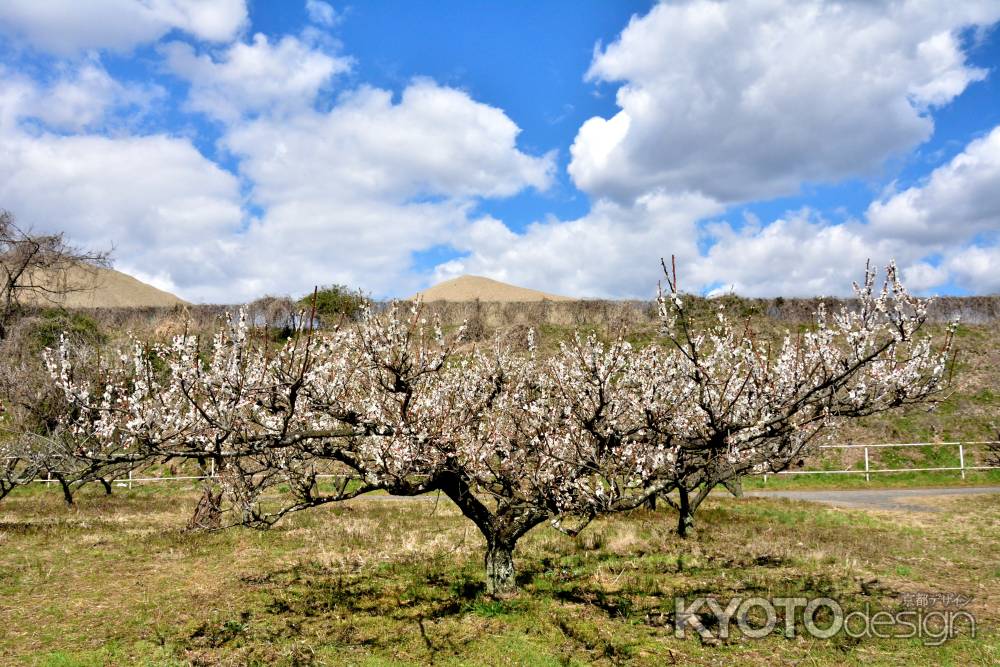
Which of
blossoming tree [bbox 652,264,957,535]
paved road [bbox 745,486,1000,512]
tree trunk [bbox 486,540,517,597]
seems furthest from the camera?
paved road [bbox 745,486,1000,512]

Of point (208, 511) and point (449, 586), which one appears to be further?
point (208, 511)

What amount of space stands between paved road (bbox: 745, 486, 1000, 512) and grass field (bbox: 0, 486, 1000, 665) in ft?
5.36

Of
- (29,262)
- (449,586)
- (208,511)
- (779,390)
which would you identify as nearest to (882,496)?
(779,390)

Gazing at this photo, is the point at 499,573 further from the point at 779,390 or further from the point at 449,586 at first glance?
Result: the point at 779,390

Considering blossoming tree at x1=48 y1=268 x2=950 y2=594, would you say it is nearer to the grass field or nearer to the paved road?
the grass field

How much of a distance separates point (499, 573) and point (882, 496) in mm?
19004

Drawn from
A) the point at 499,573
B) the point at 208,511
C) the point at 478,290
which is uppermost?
the point at 478,290

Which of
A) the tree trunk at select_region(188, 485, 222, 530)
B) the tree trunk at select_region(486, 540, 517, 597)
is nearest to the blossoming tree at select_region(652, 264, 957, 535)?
the tree trunk at select_region(486, 540, 517, 597)

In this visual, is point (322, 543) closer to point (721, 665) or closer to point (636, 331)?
point (721, 665)

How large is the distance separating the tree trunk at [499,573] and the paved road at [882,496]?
14.8m

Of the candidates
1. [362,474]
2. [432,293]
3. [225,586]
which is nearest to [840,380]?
[362,474]

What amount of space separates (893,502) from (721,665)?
17.3m

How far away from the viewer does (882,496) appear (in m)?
22.7

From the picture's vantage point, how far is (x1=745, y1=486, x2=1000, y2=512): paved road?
66.7ft
